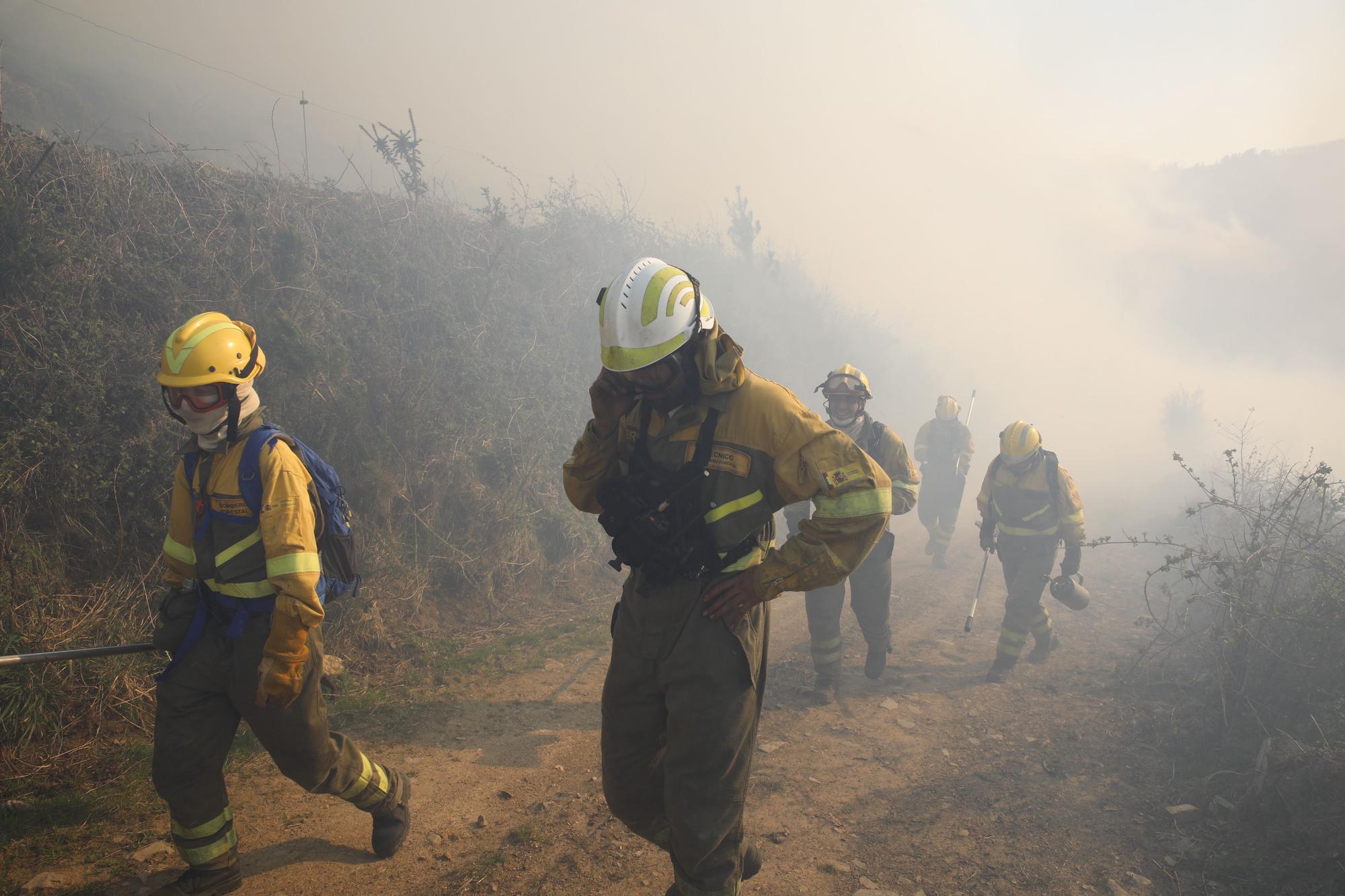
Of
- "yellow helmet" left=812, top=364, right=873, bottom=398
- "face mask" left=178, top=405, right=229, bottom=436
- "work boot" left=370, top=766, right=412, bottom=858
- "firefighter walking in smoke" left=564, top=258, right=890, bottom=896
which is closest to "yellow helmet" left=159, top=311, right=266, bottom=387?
"face mask" left=178, top=405, right=229, bottom=436

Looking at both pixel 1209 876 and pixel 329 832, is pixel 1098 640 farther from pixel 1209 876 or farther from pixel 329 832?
pixel 329 832

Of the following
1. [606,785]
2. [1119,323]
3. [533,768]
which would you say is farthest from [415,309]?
[1119,323]

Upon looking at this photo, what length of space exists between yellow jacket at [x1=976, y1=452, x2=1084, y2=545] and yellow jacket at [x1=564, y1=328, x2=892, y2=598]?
16.9ft

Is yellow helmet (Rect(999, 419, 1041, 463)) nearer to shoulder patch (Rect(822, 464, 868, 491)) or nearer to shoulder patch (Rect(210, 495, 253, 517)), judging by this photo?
shoulder patch (Rect(822, 464, 868, 491))

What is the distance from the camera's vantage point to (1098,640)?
7.72 m

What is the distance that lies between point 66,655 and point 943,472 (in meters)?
10.8

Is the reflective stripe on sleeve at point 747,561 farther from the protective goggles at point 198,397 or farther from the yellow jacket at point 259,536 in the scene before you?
the protective goggles at point 198,397

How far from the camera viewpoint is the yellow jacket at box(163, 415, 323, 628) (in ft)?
8.04

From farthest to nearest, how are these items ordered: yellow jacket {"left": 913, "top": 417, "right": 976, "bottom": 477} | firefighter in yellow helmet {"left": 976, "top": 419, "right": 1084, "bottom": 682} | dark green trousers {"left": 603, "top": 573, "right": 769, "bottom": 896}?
Result: yellow jacket {"left": 913, "top": 417, "right": 976, "bottom": 477} < firefighter in yellow helmet {"left": 976, "top": 419, "right": 1084, "bottom": 682} < dark green trousers {"left": 603, "top": 573, "right": 769, "bottom": 896}

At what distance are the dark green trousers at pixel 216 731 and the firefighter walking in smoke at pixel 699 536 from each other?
48.9 inches

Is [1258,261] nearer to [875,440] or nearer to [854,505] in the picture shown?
[875,440]

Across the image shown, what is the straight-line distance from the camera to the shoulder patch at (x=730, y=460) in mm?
2438

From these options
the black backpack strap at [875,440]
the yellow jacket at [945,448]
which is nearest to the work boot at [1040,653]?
the black backpack strap at [875,440]

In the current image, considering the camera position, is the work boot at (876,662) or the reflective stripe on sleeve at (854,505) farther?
the work boot at (876,662)
